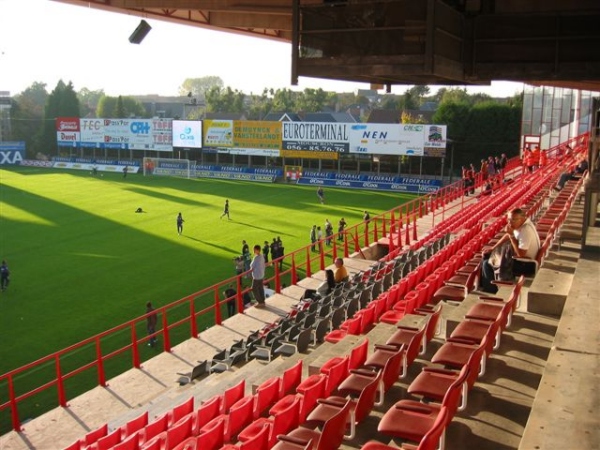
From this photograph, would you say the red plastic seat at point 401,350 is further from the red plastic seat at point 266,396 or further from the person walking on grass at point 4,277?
the person walking on grass at point 4,277

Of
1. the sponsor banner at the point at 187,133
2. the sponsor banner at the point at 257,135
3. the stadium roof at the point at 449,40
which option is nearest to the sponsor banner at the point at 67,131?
the sponsor banner at the point at 187,133

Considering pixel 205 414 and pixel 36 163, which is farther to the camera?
pixel 36 163

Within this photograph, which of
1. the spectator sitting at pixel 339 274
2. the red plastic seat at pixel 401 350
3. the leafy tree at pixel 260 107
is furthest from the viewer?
the leafy tree at pixel 260 107

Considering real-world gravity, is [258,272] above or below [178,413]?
above

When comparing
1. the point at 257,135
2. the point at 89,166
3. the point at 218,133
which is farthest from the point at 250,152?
the point at 89,166

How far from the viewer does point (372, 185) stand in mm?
52344

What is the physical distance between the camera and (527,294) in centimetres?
792

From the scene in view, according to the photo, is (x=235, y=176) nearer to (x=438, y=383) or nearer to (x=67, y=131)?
(x=67, y=131)

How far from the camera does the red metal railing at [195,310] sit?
10.7 meters

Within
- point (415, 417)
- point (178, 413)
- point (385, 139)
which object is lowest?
point (178, 413)

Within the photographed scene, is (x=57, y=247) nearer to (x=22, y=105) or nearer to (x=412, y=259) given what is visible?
(x=412, y=259)

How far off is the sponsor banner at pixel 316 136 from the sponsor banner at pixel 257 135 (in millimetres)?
735

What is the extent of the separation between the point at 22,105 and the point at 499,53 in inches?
3650

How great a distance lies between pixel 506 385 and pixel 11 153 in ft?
243
